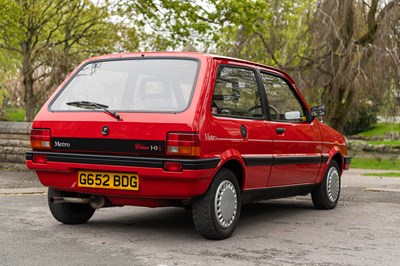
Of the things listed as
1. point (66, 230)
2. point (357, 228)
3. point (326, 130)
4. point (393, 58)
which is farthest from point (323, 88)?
point (66, 230)

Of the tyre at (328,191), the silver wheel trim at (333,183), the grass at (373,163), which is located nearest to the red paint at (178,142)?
the tyre at (328,191)

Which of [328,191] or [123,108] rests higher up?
[123,108]

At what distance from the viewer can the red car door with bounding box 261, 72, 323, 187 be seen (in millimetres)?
7344

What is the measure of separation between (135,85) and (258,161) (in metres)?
1.56

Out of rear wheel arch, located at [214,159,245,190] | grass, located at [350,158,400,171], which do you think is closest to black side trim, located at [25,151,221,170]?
rear wheel arch, located at [214,159,245,190]

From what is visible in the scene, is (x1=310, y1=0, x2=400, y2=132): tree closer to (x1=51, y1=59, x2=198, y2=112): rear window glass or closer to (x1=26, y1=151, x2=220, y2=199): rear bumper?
(x1=51, y1=59, x2=198, y2=112): rear window glass

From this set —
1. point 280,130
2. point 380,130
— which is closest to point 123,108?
point 280,130

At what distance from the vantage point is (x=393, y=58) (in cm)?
1745

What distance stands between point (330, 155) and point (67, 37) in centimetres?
1250

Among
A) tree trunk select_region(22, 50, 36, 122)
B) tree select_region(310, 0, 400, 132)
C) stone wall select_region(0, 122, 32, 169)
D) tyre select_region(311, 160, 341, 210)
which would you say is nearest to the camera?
tyre select_region(311, 160, 341, 210)

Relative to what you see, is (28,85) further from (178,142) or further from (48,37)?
(178,142)

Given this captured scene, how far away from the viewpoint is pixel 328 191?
880cm

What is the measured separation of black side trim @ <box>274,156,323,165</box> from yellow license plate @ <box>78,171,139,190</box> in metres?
1.92

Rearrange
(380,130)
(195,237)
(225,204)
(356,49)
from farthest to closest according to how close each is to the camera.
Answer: (380,130) < (356,49) < (195,237) < (225,204)
